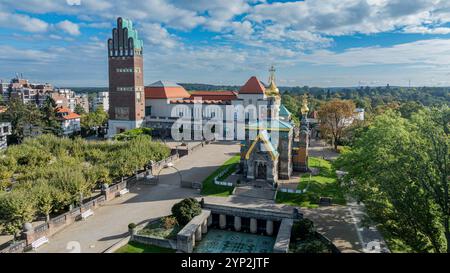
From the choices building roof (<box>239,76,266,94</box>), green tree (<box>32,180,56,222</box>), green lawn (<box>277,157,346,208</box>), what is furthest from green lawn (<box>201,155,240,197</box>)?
building roof (<box>239,76,266,94</box>)

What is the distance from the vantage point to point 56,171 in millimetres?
26812

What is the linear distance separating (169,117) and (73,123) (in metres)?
25.8

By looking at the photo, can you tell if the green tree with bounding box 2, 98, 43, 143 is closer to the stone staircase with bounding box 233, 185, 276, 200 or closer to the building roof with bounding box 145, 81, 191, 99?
the building roof with bounding box 145, 81, 191, 99

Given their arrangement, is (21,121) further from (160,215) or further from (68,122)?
(160,215)

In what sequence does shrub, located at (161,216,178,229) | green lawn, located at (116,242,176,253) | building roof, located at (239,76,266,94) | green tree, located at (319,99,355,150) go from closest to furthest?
green lawn, located at (116,242,176,253) < shrub, located at (161,216,178,229) < green tree, located at (319,99,355,150) < building roof, located at (239,76,266,94)

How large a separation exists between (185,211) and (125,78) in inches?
1791

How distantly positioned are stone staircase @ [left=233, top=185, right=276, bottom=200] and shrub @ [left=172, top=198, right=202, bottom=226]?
6343 mm

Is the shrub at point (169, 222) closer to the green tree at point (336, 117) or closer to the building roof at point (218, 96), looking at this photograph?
the green tree at point (336, 117)

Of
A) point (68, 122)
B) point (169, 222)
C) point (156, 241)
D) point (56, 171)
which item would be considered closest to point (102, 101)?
point (68, 122)

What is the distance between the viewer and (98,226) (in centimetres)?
2334

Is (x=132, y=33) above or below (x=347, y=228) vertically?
above

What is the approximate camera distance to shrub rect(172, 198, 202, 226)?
23.4 m
